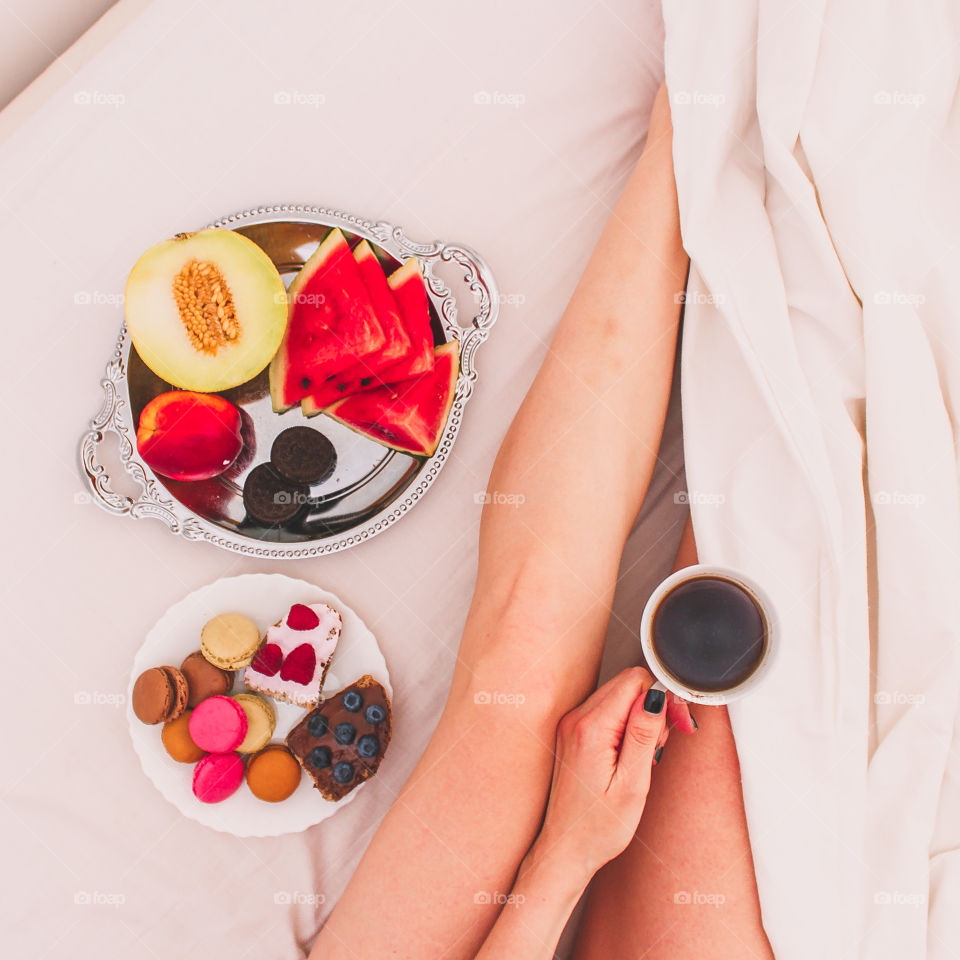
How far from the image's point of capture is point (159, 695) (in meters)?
1.11

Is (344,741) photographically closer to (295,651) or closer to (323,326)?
(295,651)

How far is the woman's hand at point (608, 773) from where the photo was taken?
0.95 meters

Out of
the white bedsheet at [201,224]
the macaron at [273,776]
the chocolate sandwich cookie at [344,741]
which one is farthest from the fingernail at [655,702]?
the macaron at [273,776]

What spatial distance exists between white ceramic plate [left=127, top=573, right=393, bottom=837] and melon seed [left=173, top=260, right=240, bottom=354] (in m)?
0.38

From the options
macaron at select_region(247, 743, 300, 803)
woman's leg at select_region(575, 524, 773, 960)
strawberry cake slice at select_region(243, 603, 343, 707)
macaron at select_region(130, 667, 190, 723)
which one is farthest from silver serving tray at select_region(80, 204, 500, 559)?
woman's leg at select_region(575, 524, 773, 960)

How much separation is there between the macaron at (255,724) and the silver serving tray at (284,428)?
23cm

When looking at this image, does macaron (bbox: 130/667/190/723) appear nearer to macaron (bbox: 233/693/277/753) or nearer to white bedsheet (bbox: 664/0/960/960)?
macaron (bbox: 233/693/277/753)

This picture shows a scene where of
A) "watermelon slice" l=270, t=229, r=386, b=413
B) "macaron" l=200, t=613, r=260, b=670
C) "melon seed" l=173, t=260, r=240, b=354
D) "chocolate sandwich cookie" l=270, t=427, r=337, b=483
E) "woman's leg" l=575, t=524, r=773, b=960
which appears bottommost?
"woman's leg" l=575, t=524, r=773, b=960

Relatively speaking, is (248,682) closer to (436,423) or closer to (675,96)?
(436,423)

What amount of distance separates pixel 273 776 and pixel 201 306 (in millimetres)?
702

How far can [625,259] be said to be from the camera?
1.09m

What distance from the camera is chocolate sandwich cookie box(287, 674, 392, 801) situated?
1108mm

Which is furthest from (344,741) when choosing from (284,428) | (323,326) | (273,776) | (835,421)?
(835,421)

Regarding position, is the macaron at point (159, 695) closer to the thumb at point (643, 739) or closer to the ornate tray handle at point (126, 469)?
the ornate tray handle at point (126, 469)
